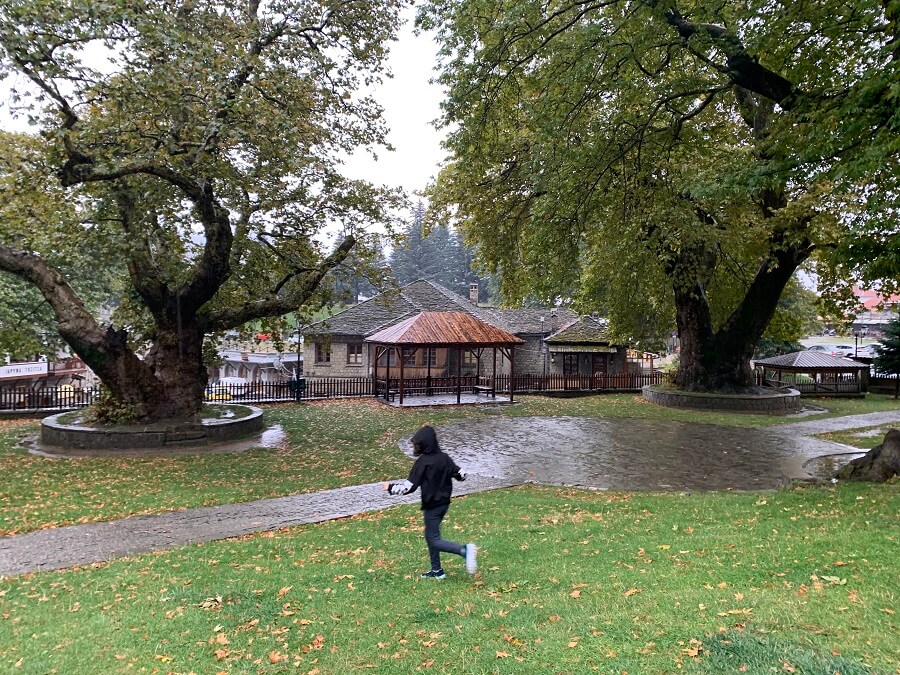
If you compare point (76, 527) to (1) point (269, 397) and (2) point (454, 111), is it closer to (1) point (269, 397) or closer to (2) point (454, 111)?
(2) point (454, 111)

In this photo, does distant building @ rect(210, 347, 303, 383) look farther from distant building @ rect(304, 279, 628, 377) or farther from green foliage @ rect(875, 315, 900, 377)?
green foliage @ rect(875, 315, 900, 377)

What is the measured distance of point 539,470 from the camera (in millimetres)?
12305

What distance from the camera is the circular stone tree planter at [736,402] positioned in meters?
22.4

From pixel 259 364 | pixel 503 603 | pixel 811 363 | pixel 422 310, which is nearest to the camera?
pixel 503 603

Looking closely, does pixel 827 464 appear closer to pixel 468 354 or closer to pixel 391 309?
pixel 468 354

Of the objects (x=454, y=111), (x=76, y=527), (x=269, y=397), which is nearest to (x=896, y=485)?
(x=454, y=111)

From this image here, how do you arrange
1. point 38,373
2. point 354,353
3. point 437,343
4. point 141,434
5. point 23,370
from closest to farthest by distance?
point 141,434 < point 437,343 < point 23,370 < point 354,353 < point 38,373

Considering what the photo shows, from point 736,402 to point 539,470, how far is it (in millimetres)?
14284

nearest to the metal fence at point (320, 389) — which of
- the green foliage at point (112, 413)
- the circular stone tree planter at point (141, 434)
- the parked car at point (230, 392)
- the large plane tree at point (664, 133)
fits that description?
the parked car at point (230, 392)

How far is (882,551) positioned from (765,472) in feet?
21.1

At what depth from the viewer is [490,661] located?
4.13 meters

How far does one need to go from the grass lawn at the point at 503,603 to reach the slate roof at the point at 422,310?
87.7 ft

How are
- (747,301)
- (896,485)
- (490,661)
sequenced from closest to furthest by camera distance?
(490,661) → (896,485) → (747,301)

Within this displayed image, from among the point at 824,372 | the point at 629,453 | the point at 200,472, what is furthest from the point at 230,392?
the point at 824,372
